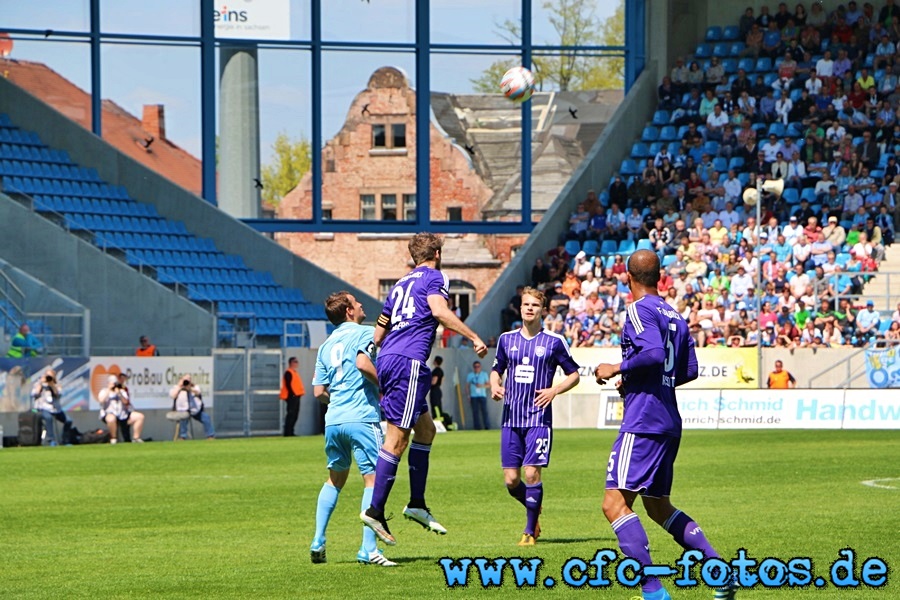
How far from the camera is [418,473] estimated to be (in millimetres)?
11477

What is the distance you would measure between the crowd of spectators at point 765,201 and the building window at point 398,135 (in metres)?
6.08

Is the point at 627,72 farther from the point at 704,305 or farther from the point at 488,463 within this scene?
the point at 488,463

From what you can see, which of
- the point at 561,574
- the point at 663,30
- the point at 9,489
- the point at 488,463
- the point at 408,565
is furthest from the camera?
the point at 663,30

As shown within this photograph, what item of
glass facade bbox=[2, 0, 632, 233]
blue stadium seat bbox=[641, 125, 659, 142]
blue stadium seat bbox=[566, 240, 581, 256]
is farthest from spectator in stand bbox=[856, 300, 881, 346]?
glass facade bbox=[2, 0, 632, 233]

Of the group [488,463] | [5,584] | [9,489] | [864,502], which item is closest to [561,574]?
[5,584]

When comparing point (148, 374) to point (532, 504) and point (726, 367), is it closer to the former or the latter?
point (726, 367)

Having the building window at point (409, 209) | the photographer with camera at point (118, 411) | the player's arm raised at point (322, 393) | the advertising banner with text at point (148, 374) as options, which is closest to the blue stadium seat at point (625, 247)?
the building window at point (409, 209)

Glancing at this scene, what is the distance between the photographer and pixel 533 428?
42.2 ft

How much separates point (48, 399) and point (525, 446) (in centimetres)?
1922

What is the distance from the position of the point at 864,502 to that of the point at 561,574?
5.82 m

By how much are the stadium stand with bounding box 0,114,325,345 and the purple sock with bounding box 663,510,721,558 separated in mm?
29540

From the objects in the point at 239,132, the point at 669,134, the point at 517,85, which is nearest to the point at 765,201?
the point at 669,134

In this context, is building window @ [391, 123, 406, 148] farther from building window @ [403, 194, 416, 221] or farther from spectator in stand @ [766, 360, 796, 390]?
spectator in stand @ [766, 360, 796, 390]

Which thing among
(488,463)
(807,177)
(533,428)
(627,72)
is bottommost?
(488,463)
